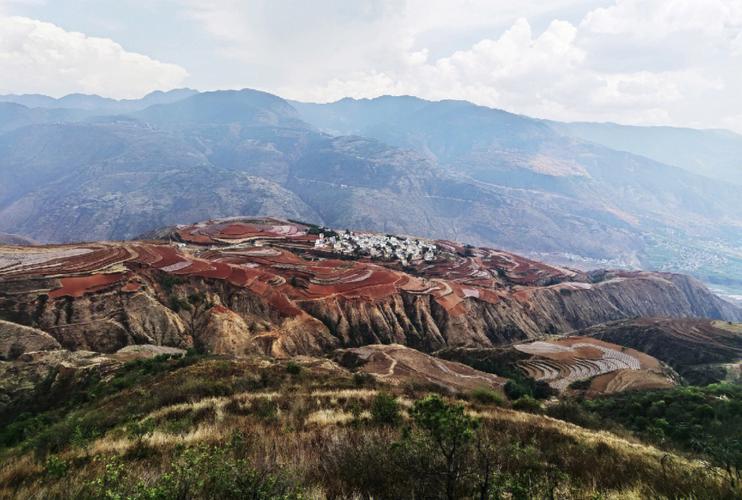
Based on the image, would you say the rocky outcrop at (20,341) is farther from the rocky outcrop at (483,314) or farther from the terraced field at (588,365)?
the terraced field at (588,365)

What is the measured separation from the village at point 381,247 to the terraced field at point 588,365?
60832 mm

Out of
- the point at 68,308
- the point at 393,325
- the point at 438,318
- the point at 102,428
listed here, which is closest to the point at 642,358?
the point at 438,318

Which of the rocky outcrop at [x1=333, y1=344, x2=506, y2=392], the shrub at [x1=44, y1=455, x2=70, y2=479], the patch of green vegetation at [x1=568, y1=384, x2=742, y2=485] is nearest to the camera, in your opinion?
the shrub at [x1=44, y1=455, x2=70, y2=479]

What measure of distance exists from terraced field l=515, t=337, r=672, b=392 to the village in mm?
60832

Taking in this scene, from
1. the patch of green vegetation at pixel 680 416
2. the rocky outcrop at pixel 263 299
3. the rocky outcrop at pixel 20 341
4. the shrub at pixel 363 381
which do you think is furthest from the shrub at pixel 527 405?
the rocky outcrop at pixel 20 341

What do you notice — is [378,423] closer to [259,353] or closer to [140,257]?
[259,353]

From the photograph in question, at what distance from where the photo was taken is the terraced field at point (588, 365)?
59.3 m

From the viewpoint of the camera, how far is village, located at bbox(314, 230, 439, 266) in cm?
13212

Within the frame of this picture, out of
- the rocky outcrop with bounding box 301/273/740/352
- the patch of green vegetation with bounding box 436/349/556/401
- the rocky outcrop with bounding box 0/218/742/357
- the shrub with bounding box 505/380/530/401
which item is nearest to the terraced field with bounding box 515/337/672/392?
the patch of green vegetation with bounding box 436/349/556/401

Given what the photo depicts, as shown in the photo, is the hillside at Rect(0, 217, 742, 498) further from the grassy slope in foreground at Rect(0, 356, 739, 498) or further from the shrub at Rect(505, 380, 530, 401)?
the shrub at Rect(505, 380, 530, 401)

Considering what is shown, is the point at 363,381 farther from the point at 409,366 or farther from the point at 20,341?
the point at 20,341

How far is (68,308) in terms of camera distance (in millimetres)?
52844

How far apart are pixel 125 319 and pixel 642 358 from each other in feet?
306

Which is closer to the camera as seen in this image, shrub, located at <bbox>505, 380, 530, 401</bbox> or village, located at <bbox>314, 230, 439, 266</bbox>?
shrub, located at <bbox>505, 380, 530, 401</bbox>
